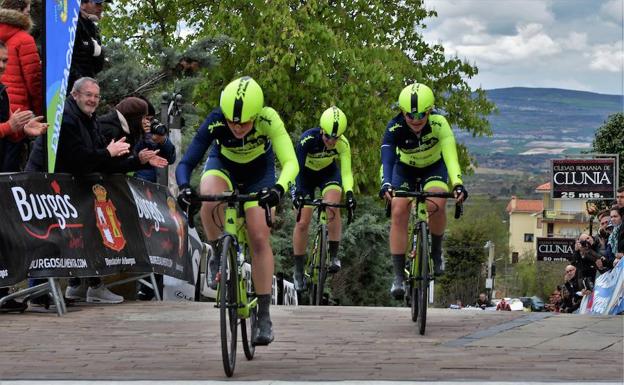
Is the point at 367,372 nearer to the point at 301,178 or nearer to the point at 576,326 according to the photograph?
the point at 576,326

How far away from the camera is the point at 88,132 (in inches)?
495

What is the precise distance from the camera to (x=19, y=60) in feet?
41.8

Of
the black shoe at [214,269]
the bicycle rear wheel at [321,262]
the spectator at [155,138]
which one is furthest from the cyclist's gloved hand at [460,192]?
the bicycle rear wheel at [321,262]

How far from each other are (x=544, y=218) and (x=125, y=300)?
591 ft

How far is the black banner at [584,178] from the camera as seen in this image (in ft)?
127

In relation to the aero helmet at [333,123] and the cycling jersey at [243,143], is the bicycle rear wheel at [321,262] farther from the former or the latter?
the cycling jersey at [243,143]

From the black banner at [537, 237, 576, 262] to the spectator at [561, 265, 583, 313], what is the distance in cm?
2233

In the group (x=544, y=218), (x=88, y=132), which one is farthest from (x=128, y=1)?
(x=544, y=218)

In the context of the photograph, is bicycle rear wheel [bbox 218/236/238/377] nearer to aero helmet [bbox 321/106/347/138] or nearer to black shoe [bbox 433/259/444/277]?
black shoe [bbox 433/259/444/277]

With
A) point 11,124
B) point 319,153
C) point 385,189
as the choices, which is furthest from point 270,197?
point 319,153

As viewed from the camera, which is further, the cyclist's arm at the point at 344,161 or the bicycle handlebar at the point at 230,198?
the cyclist's arm at the point at 344,161

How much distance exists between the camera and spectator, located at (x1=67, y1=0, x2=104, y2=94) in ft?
44.2

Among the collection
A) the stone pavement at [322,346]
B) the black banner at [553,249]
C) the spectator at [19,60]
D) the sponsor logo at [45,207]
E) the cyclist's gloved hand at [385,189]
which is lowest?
the black banner at [553,249]

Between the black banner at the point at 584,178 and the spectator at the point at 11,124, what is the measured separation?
28148 millimetres
